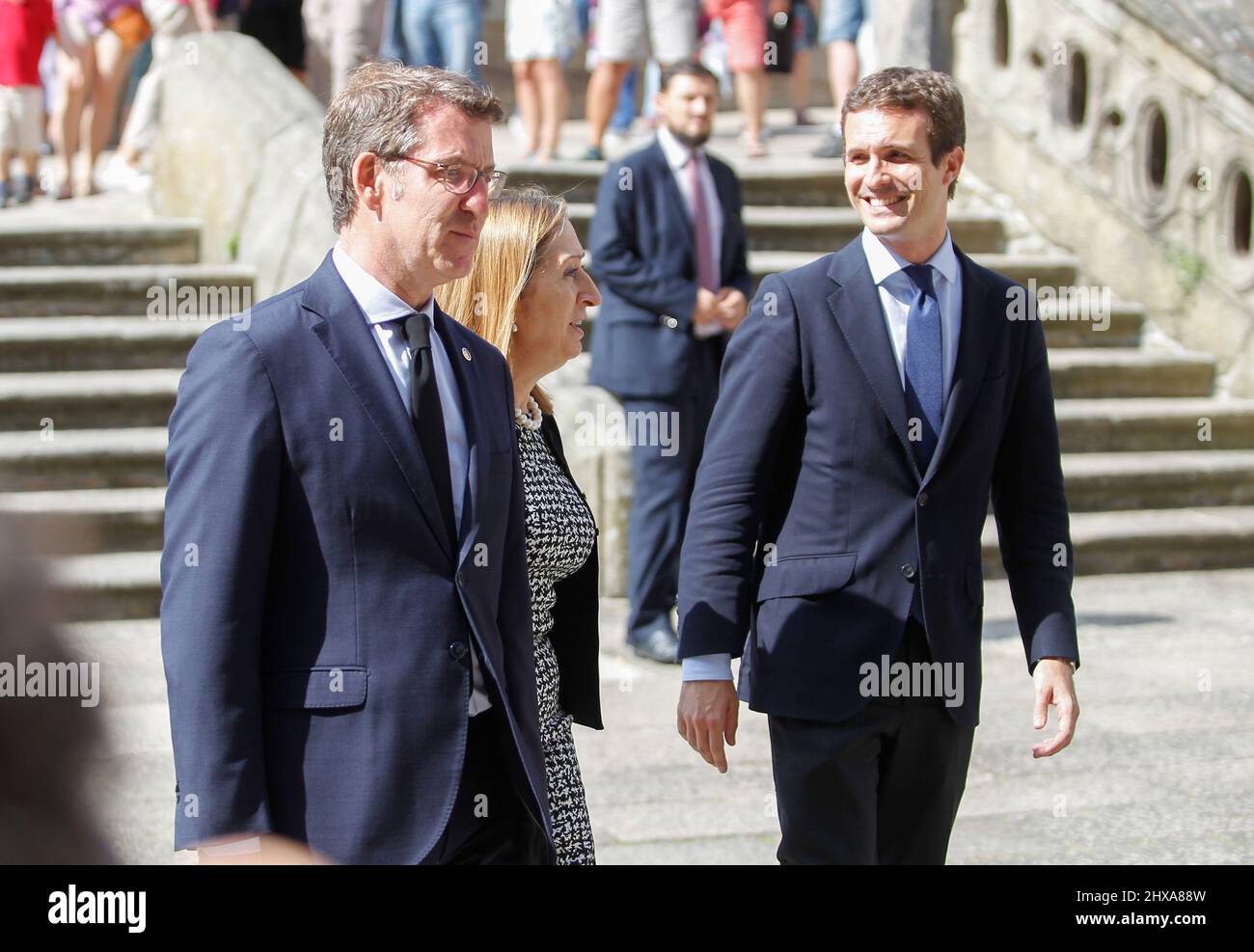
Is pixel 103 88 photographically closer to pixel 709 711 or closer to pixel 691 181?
pixel 691 181

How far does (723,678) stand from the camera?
11.0 ft

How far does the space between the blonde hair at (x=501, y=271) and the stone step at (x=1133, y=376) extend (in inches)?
283

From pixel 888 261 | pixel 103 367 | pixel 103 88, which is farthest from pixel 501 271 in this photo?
pixel 103 88

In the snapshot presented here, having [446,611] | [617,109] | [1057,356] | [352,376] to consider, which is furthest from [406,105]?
[617,109]

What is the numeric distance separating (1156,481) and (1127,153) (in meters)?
2.25

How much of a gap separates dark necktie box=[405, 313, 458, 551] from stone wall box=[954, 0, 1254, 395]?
810 centimetres

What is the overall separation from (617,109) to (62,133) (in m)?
4.46

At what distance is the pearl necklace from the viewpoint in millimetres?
3316

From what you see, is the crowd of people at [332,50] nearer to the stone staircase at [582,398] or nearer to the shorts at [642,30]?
the shorts at [642,30]

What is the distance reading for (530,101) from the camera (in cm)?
1111

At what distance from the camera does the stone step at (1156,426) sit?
973cm

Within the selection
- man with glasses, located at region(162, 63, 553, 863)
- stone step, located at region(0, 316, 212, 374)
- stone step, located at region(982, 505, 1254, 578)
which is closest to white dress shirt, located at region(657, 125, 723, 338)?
stone step, located at region(982, 505, 1254, 578)
